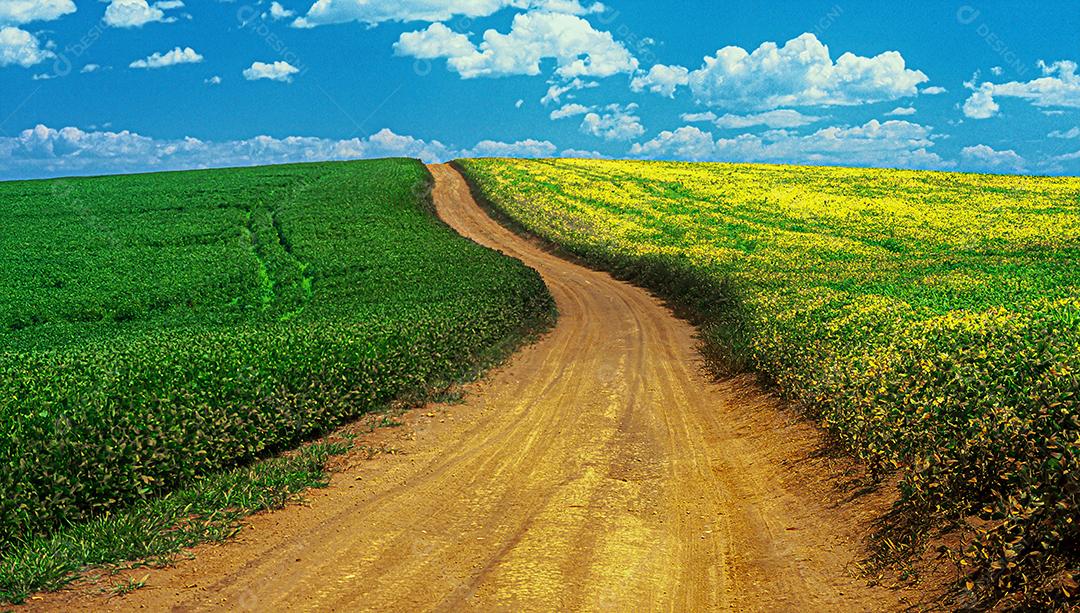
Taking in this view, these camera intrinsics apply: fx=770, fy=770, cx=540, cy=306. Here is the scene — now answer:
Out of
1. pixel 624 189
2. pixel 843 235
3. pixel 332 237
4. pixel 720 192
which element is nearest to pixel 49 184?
pixel 332 237

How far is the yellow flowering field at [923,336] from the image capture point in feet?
22.4

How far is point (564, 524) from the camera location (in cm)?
941

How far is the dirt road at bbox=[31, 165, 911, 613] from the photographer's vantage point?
25.2 ft

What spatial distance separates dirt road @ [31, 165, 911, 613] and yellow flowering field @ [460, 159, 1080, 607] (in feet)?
3.06

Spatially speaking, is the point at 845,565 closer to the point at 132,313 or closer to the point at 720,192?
the point at 132,313

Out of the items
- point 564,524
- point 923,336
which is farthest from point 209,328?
point 923,336

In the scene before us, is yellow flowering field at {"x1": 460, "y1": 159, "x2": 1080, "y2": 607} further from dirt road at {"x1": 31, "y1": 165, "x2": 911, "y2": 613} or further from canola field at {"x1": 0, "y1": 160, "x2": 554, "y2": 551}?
canola field at {"x1": 0, "y1": 160, "x2": 554, "y2": 551}

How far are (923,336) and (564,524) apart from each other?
620 cm

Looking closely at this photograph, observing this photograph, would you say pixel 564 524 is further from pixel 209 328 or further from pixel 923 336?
pixel 209 328

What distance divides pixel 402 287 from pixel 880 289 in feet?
45.4

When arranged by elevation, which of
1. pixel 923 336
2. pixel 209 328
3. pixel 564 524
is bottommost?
pixel 564 524

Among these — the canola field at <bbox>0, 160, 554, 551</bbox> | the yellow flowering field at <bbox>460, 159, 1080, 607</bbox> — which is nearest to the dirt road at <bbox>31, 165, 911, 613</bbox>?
the yellow flowering field at <bbox>460, 159, 1080, 607</bbox>

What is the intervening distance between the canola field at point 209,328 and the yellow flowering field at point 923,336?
7.14 metres

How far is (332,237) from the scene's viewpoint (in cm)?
3844
